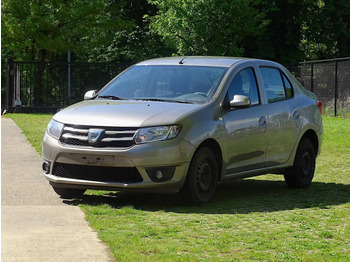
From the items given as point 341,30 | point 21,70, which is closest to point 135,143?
point 21,70

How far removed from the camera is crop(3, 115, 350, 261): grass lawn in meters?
6.87

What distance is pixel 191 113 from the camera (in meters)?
9.44

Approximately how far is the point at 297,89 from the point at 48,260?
6246 mm

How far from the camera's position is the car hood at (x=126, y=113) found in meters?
9.18

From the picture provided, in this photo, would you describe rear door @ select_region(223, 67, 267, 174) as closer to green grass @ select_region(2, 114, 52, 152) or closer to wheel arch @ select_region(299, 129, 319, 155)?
wheel arch @ select_region(299, 129, 319, 155)

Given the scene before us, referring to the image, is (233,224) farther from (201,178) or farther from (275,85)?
(275,85)

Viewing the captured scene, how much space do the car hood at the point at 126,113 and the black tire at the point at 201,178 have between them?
0.54 metres

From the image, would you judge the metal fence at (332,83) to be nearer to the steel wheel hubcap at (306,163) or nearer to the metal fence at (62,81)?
the metal fence at (62,81)

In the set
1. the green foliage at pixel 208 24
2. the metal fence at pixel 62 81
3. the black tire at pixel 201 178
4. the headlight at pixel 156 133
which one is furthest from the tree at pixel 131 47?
the headlight at pixel 156 133

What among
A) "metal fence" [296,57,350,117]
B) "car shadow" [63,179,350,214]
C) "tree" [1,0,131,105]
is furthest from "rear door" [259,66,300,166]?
"tree" [1,0,131,105]

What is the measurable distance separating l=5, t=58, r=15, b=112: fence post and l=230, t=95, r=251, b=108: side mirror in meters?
26.5

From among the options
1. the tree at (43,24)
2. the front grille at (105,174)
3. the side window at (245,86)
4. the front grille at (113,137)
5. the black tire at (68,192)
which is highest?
the tree at (43,24)

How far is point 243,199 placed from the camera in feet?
34.2

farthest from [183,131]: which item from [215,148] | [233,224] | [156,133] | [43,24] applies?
[43,24]
